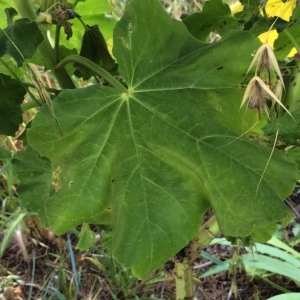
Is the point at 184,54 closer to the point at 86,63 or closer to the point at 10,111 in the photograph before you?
the point at 86,63

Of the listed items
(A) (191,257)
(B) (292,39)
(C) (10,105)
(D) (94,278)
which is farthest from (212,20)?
(D) (94,278)

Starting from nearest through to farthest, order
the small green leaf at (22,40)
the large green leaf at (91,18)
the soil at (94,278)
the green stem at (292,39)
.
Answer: the small green leaf at (22,40) < the green stem at (292,39) < the large green leaf at (91,18) < the soil at (94,278)

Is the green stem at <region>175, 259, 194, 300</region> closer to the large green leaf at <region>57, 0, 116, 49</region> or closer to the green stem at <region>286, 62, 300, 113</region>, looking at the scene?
the green stem at <region>286, 62, 300, 113</region>

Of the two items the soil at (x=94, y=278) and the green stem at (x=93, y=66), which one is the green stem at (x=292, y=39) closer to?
the green stem at (x=93, y=66)

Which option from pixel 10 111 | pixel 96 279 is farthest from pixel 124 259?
pixel 96 279

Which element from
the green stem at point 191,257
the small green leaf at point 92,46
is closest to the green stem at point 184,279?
the green stem at point 191,257

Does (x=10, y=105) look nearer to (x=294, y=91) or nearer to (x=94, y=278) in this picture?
(x=294, y=91)
